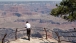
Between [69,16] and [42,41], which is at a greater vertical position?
[69,16]

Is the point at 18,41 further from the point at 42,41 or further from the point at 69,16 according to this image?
the point at 69,16

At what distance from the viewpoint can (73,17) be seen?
21.9 metres

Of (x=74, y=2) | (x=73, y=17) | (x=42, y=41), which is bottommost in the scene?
(x=42, y=41)

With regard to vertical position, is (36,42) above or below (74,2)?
below

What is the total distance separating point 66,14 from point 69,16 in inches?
47.3

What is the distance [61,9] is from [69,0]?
116cm

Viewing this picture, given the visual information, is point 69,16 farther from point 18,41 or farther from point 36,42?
point 18,41

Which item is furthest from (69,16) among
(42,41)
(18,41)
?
(18,41)

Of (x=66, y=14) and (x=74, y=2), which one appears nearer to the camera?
(x=74, y=2)

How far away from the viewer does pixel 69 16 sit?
72.5 ft

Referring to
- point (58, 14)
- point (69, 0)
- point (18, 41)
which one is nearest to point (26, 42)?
point (18, 41)

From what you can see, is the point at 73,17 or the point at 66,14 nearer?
the point at 73,17

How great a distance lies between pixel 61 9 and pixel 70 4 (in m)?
0.99

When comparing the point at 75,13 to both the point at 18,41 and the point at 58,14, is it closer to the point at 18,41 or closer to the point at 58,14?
the point at 58,14
